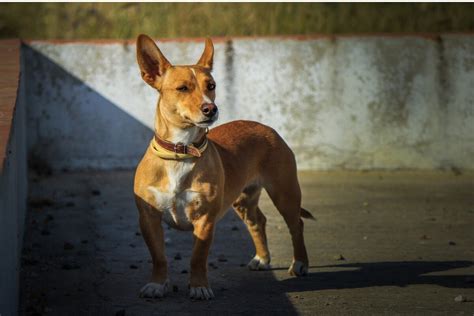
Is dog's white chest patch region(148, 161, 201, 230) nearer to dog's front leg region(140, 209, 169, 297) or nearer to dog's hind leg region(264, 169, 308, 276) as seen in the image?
dog's front leg region(140, 209, 169, 297)

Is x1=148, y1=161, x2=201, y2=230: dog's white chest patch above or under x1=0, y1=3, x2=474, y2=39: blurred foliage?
under

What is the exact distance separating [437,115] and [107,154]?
149 inches

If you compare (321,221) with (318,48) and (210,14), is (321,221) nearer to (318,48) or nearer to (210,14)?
(318,48)

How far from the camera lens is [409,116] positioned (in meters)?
11.5

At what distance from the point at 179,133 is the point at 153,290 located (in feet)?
3.11

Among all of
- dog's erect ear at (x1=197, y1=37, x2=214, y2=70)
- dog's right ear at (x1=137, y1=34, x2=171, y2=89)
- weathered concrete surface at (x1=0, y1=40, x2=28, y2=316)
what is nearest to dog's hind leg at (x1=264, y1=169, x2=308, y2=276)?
dog's erect ear at (x1=197, y1=37, x2=214, y2=70)

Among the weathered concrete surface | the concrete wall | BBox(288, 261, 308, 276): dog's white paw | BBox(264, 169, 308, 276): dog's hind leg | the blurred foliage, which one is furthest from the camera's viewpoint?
the blurred foliage

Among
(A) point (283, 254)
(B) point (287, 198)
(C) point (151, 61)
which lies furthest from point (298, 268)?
(C) point (151, 61)

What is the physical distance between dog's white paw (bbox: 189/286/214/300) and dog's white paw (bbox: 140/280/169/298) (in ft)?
0.56

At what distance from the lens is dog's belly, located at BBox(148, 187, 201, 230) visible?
235 inches

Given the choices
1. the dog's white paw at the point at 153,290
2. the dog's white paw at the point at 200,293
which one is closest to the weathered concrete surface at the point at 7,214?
the dog's white paw at the point at 153,290

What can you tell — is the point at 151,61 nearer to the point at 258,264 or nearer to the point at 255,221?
the point at 255,221

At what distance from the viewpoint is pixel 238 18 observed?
11.9 metres

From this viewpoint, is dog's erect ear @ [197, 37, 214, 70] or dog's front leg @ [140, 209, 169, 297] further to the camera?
dog's erect ear @ [197, 37, 214, 70]
